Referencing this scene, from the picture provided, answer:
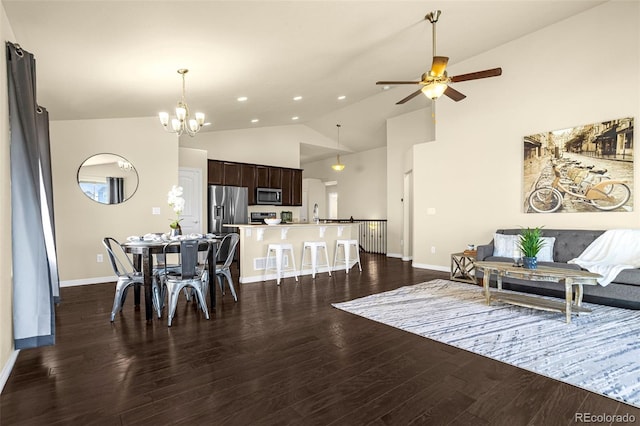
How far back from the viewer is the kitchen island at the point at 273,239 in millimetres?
5352

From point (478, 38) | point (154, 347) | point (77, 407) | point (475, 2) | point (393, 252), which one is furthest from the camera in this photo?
point (393, 252)

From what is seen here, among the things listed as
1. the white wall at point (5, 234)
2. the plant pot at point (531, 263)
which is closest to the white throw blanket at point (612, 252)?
the plant pot at point (531, 263)

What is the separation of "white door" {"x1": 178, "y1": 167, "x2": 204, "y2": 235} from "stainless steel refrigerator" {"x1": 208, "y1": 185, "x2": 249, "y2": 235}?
262 millimetres

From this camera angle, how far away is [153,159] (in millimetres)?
5652

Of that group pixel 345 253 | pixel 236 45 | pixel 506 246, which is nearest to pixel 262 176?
pixel 345 253

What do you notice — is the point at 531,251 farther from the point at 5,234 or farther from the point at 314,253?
the point at 5,234

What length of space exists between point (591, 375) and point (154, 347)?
10.7ft

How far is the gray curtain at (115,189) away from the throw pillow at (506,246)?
606cm

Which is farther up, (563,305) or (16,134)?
(16,134)

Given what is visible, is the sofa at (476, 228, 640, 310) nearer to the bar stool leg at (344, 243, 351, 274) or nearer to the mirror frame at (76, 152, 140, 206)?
the bar stool leg at (344, 243, 351, 274)

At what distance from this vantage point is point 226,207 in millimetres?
7727

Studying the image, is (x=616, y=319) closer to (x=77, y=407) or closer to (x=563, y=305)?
(x=563, y=305)

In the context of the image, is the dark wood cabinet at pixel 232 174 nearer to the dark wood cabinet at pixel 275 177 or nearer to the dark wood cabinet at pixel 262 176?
the dark wood cabinet at pixel 262 176

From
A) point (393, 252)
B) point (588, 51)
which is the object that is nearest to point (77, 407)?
point (588, 51)
